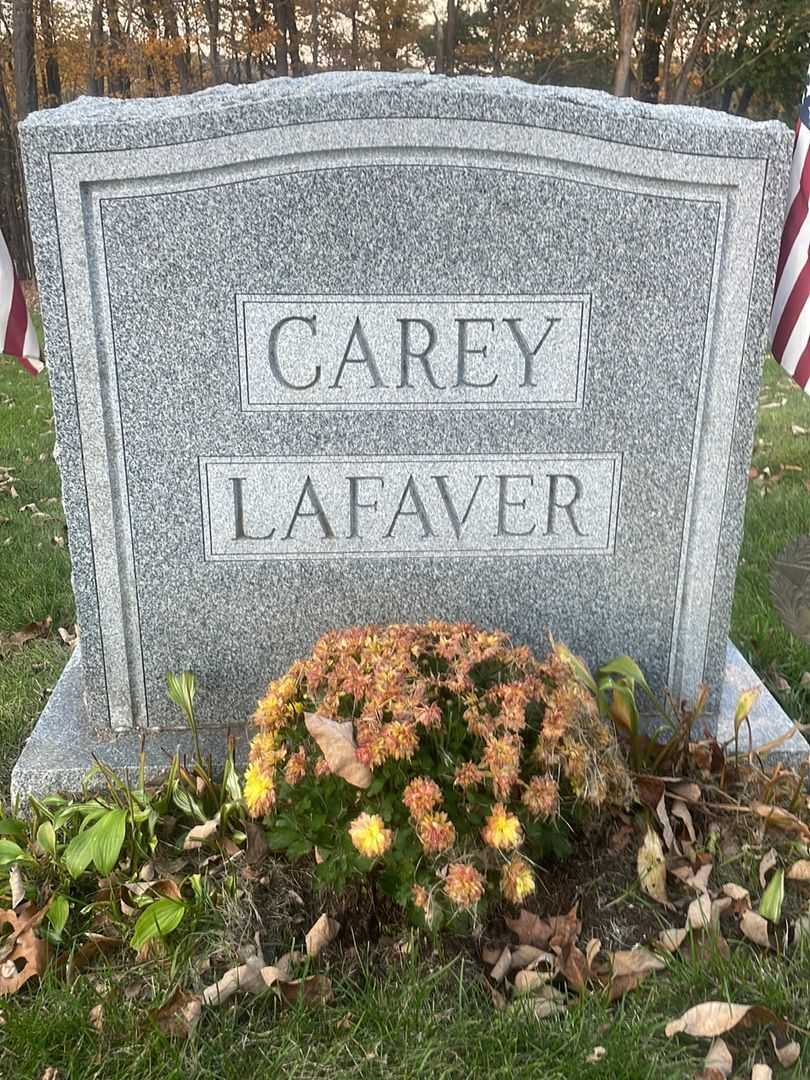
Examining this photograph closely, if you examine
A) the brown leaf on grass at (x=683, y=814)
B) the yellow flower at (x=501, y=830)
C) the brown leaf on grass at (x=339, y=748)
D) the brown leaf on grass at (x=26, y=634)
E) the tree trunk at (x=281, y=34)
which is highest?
the tree trunk at (x=281, y=34)

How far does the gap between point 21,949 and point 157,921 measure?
299 mm

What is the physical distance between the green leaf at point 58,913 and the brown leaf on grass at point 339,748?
0.69 m

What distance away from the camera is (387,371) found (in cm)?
238

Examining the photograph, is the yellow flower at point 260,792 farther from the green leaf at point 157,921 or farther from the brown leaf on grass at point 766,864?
the brown leaf on grass at point 766,864

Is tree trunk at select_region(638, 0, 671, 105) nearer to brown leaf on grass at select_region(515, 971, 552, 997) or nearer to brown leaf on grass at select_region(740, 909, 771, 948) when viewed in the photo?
brown leaf on grass at select_region(740, 909, 771, 948)

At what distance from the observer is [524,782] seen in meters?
1.96

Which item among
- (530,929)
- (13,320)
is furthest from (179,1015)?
(13,320)

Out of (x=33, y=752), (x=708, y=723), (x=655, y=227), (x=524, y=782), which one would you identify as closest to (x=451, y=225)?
(x=655, y=227)

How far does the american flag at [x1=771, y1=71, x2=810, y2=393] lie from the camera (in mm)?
2418

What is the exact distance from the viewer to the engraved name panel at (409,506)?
2.45 meters

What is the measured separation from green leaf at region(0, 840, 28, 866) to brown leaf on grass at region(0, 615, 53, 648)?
1.35m

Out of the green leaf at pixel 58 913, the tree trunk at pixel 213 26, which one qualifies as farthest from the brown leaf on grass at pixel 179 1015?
the tree trunk at pixel 213 26

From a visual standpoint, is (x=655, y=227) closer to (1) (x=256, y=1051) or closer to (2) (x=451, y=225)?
(2) (x=451, y=225)

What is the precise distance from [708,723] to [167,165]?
2008 millimetres
